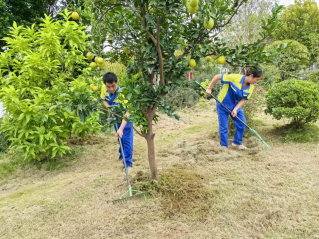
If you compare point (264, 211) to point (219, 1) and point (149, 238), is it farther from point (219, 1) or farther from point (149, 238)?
point (219, 1)

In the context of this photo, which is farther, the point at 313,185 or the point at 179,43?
the point at 313,185

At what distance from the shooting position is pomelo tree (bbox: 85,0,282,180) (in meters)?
1.86

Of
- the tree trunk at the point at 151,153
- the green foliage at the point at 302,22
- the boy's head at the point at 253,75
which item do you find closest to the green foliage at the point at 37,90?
the tree trunk at the point at 151,153

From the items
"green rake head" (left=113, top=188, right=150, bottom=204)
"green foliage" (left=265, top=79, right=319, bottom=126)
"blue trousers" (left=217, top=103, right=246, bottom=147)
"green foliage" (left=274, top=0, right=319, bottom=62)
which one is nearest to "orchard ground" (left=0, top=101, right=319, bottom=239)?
"green rake head" (left=113, top=188, right=150, bottom=204)

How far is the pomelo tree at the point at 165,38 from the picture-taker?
6.09ft

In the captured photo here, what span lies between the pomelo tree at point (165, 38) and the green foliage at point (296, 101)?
108 inches

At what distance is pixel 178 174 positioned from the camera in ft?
10.4

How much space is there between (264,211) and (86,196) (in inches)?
80.9

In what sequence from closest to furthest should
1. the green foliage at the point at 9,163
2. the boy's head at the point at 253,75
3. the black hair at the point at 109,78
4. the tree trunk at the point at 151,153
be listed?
the tree trunk at the point at 151,153
the black hair at the point at 109,78
the boy's head at the point at 253,75
the green foliage at the point at 9,163

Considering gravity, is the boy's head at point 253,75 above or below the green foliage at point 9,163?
above

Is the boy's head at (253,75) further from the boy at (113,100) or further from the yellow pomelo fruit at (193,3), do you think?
the yellow pomelo fruit at (193,3)

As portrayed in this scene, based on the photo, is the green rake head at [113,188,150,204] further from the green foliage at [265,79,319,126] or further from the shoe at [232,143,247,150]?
the green foliage at [265,79,319,126]

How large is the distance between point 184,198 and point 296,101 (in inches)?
127

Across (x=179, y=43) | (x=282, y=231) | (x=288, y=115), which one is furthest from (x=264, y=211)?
(x=288, y=115)
